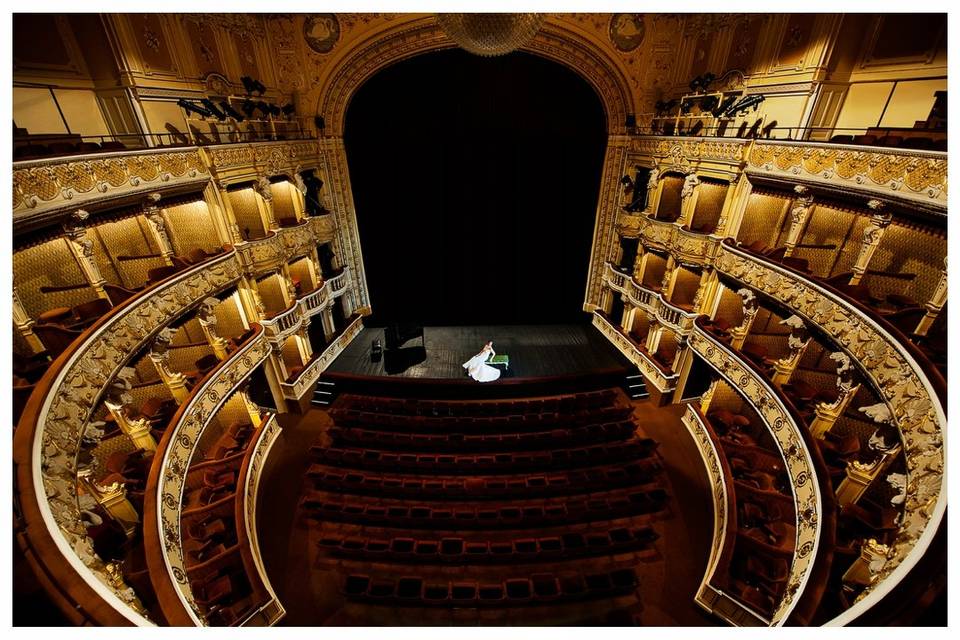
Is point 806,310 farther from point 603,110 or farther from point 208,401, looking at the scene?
point 208,401

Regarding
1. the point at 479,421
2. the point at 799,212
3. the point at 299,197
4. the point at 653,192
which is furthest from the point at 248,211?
the point at 799,212

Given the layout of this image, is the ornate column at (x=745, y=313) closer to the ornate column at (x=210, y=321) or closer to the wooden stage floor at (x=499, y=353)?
the wooden stage floor at (x=499, y=353)

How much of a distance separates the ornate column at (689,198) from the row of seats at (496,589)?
8.63 metres

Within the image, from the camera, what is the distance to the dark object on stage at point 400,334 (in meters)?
11.6

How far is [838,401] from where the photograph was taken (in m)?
6.69

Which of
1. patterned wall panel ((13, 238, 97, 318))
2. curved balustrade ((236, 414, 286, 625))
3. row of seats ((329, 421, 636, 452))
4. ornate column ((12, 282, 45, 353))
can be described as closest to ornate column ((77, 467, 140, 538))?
curved balustrade ((236, 414, 286, 625))

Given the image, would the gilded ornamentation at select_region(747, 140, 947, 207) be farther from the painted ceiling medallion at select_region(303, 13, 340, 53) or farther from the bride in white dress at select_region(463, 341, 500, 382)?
the painted ceiling medallion at select_region(303, 13, 340, 53)

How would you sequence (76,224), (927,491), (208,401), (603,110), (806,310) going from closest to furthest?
(927,491), (76,224), (806,310), (208,401), (603,110)

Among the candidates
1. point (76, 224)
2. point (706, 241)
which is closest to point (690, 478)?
point (706, 241)

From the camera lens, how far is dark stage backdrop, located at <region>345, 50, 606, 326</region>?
11039mm

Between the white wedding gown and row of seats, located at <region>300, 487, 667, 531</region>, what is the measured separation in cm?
363

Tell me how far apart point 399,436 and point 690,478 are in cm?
724

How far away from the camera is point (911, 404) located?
15.9ft
